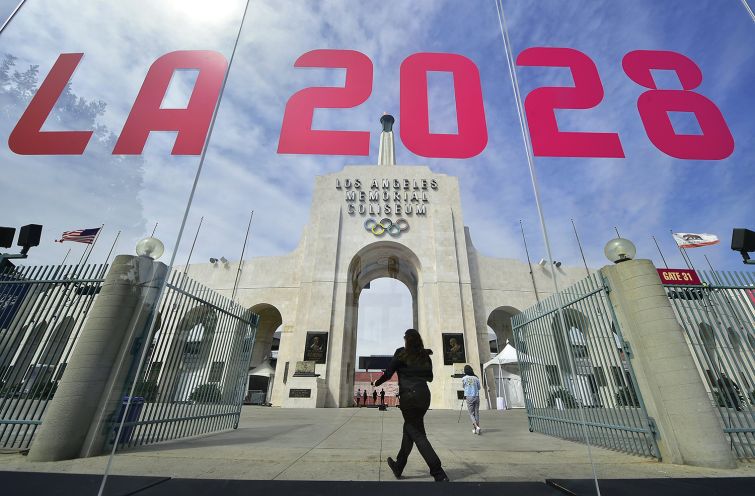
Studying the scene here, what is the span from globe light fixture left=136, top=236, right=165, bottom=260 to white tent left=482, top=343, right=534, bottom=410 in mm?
19065

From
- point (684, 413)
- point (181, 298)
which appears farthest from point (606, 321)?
point (181, 298)

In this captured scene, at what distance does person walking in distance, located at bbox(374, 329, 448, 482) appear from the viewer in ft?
12.2

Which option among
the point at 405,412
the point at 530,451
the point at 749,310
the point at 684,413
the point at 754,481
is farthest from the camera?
the point at 749,310

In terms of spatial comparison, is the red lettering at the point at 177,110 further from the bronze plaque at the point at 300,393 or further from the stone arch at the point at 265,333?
the stone arch at the point at 265,333

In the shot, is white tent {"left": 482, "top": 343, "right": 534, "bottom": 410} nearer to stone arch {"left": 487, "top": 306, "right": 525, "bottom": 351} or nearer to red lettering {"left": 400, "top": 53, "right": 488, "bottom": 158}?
stone arch {"left": 487, "top": 306, "right": 525, "bottom": 351}

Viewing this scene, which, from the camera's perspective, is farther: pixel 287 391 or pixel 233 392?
pixel 287 391

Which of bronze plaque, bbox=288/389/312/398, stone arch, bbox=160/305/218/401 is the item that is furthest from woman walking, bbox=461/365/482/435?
bronze plaque, bbox=288/389/312/398

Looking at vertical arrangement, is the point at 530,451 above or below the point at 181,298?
below

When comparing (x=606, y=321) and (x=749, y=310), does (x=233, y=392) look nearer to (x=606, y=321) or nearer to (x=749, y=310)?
(x=606, y=321)

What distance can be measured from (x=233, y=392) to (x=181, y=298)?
3302 millimetres

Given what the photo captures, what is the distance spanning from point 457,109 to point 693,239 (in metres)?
22.4

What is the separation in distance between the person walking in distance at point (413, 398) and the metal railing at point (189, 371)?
456 centimetres

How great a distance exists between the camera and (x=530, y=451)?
18.7 ft

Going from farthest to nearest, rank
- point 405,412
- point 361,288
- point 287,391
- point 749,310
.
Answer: point 361,288
point 287,391
point 749,310
point 405,412
